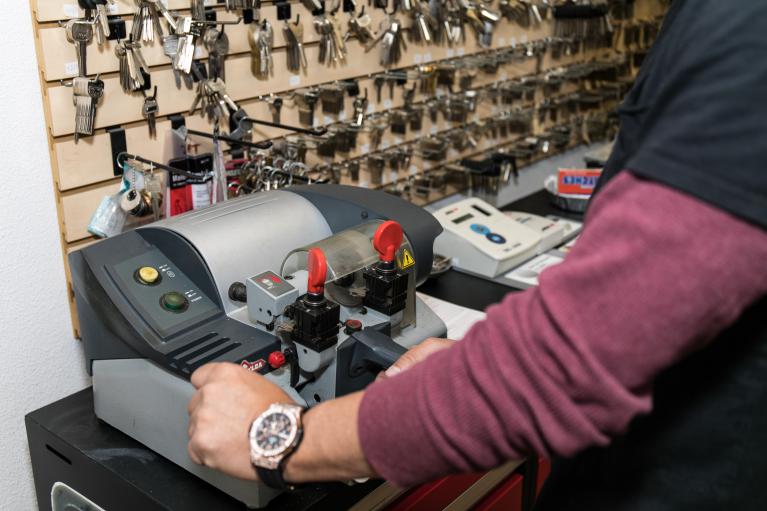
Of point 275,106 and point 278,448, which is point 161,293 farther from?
point 275,106

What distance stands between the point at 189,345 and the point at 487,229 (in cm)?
119

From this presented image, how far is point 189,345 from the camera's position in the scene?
1178mm

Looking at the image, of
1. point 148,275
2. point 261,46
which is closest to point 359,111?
point 261,46

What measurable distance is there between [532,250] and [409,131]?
53cm

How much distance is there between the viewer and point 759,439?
78 cm

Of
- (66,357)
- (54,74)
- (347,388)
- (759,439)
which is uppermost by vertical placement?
(54,74)

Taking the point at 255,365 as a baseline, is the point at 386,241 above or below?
above

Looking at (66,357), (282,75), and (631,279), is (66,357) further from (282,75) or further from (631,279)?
(631,279)

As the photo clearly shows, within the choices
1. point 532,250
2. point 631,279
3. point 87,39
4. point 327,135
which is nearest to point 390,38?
point 327,135

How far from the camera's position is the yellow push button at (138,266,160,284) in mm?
1262

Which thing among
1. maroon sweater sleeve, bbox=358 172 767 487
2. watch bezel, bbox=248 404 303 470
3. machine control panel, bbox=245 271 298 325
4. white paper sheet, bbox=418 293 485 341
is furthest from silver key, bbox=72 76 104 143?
maroon sweater sleeve, bbox=358 172 767 487

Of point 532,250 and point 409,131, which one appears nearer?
point 532,250

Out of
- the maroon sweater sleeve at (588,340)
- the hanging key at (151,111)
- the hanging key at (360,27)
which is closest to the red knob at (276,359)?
the maroon sweater sleeve at (588,340)

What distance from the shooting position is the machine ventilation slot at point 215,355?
45.1 inches
